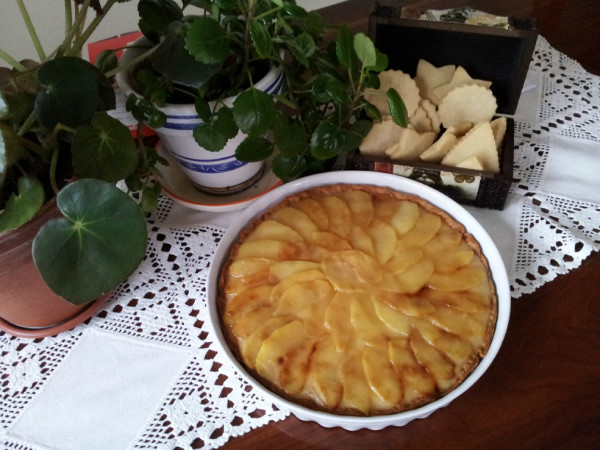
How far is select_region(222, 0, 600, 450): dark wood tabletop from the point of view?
753 millimetres

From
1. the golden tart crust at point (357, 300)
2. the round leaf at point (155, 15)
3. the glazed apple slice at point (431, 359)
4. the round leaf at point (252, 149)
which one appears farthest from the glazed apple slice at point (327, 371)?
the round leaf at point (155, 15)

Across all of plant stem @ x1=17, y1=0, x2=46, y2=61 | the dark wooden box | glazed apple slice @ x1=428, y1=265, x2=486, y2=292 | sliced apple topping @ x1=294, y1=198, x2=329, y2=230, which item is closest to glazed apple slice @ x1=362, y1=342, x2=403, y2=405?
glazed apple slice @ x1=428, y1=265, x2=486, y2=292

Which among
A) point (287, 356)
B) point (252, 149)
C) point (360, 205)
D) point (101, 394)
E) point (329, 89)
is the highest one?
point (329, 89)

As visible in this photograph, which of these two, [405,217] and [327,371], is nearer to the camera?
[327,371]

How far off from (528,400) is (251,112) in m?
0.60

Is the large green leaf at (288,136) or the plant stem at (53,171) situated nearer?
the plant stem at (53,171)

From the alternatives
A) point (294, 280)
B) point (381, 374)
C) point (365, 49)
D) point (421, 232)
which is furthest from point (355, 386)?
point (365, 49)

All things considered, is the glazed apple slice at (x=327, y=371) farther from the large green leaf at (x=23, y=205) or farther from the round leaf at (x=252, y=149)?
the large green leaf at (x=23, y=205)

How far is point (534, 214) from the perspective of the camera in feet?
3.27

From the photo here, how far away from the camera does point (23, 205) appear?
0.70 m

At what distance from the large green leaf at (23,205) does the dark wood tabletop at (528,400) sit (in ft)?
1.41

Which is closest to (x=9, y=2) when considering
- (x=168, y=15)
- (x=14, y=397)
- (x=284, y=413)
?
(x=168, y=15)

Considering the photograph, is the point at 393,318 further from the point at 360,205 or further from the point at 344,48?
the point at 344,48

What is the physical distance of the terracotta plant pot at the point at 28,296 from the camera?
736mm
